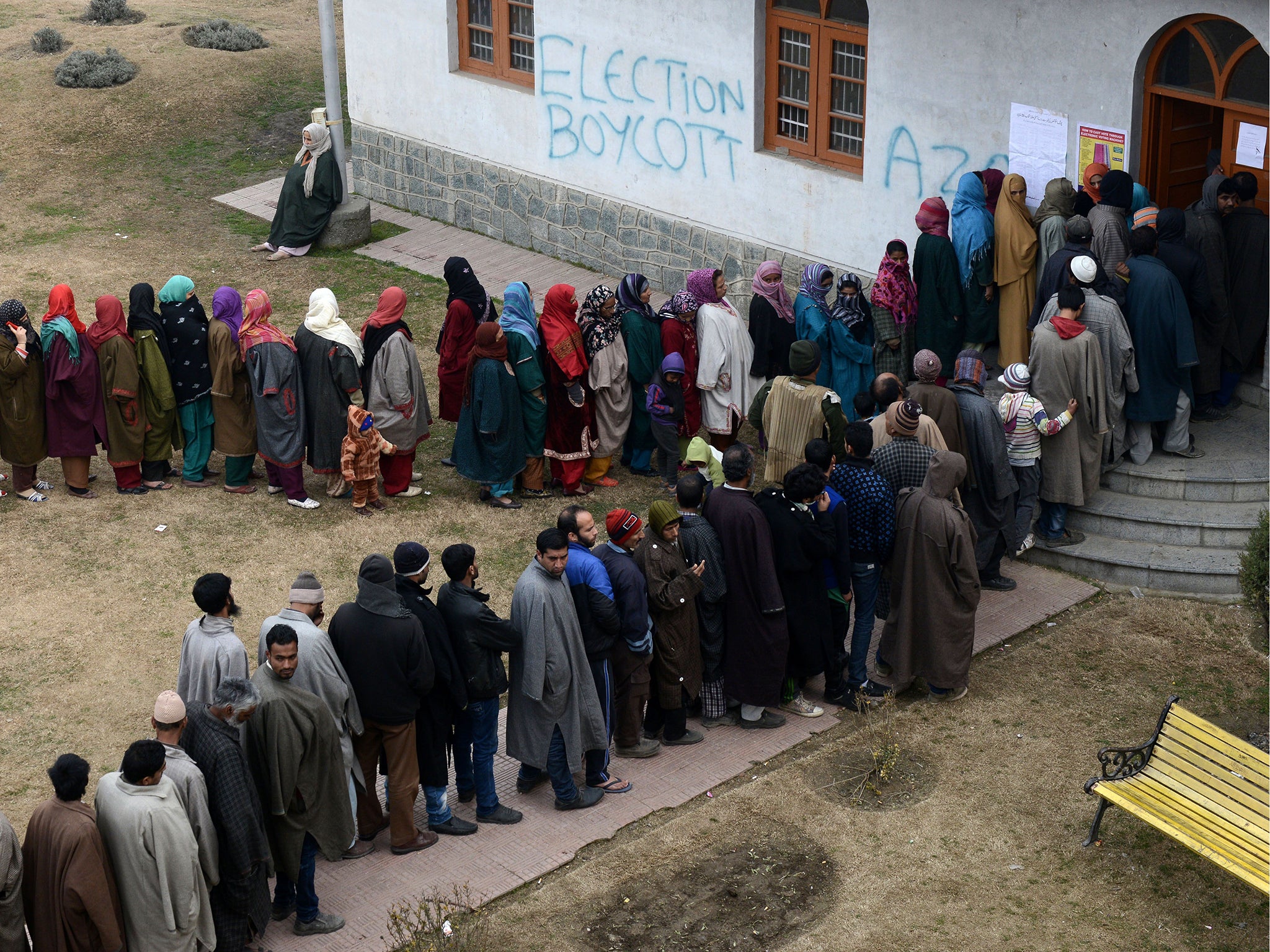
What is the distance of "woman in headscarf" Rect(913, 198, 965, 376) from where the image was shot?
1161cm

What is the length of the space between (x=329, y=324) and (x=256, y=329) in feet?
1.64

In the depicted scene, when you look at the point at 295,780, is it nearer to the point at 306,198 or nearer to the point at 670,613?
the point at 670,613

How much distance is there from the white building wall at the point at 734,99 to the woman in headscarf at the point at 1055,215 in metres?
0.52

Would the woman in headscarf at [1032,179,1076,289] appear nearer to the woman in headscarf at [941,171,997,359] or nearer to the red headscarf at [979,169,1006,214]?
the woman in headscarf at [941,171,997,359]

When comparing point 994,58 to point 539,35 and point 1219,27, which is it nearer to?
point 1219,27

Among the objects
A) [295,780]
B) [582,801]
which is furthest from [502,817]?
[295,780]

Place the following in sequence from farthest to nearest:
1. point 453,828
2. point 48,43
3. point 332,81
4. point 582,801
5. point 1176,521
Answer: point 48,43 → point 332,81 → point 1176,521 → point 582,801 → point 453,828

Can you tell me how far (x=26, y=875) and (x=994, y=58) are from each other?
913 centimetres

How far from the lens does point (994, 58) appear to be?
1206 centimetres

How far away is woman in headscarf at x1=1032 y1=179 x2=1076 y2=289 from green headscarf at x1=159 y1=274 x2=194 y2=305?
19.9 feet

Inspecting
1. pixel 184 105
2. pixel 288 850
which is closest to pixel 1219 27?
pixel 288 850

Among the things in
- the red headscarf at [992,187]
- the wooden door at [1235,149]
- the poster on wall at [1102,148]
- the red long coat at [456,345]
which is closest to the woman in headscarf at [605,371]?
the red long coat at [456,345]

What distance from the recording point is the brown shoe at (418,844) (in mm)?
7711

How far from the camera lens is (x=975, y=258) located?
38.2 feet
